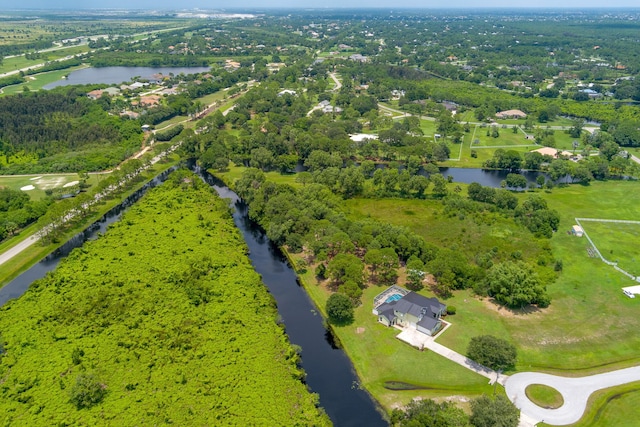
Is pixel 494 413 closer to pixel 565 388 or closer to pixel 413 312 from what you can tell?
pixel 565 388

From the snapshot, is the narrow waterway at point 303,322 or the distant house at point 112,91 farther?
the distant house at point 112,91

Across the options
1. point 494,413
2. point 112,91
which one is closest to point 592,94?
point 494,413

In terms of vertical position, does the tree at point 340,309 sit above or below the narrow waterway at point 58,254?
above

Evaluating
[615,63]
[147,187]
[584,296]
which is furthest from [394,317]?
[615,63]

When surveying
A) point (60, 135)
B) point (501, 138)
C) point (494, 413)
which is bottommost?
point (501, 138)

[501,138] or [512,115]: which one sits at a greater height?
[512,115]

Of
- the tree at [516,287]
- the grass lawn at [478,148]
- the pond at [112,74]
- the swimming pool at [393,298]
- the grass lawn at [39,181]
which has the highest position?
the tree at [516,287]

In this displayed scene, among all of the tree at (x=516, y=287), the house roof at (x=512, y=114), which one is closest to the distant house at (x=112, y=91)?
the house roof at (x=512, y=114)

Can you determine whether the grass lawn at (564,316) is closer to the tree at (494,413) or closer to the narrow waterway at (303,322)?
the tree at (494,413)
